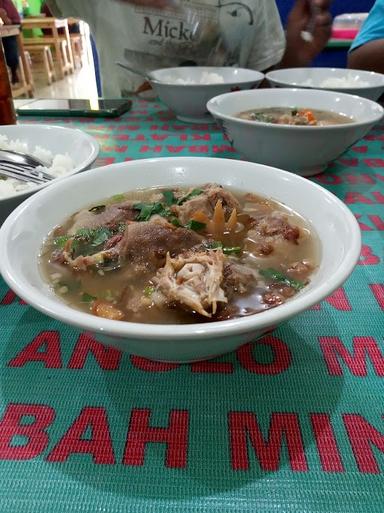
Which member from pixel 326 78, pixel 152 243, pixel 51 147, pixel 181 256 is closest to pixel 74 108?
pixel 51 147

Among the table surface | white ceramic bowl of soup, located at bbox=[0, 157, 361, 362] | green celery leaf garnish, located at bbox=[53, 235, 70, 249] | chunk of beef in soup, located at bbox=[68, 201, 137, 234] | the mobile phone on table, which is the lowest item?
the table surface

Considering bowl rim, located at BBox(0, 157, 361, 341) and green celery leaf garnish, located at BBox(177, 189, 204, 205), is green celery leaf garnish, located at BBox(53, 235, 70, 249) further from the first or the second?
green celery leaf garnish, located at BBox(177, 189, 204, 205)

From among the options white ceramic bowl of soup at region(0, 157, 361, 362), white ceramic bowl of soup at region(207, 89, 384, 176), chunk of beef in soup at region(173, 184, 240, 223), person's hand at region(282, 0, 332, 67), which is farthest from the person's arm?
chunk of beef in soup at region(173, 184, 240, 223)

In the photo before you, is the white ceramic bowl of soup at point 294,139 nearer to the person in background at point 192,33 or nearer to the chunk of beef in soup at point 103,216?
the chunk of beef in soup at point 103,216

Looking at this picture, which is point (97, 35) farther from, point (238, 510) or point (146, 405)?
point (238, 510)

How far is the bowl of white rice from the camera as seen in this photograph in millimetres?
1532

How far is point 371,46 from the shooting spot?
3514mm

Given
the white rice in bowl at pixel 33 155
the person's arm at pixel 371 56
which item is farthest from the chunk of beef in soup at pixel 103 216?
the person's arm at pixel 371 56

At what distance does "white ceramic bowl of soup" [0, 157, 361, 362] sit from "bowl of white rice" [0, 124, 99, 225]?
0.18 meters

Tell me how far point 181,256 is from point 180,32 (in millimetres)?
3124

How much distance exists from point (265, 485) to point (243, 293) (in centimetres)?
42

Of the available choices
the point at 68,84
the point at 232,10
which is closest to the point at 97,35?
the point at 232,10

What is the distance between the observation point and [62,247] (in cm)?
114

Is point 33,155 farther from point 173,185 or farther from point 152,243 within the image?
point 152,243
